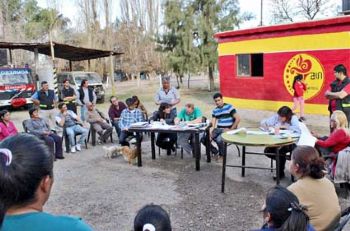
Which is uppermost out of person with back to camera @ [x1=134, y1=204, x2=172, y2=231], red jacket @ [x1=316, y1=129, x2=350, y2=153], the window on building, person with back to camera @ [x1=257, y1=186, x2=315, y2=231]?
the window on building

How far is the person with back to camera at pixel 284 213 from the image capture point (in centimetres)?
201

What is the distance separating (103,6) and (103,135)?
23468mm

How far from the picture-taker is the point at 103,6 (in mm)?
30016

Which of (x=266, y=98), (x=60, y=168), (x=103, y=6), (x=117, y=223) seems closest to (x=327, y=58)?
(x=266, y=98)

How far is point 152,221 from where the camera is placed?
5.99 feet

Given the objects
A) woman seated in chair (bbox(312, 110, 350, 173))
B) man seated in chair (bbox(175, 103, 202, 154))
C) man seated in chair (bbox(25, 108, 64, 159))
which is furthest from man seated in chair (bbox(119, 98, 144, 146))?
woman seated in chair (bbox(312, 110, 350, 173))

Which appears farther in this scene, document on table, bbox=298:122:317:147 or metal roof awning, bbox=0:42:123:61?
metal roof awning, bbox=0:42:123:61

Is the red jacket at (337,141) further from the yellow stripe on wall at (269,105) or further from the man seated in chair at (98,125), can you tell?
the yellow stripe on wall at (269,105)

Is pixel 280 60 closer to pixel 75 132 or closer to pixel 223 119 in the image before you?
pixel 223 119

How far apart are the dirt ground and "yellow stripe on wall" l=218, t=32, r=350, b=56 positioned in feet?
17.2

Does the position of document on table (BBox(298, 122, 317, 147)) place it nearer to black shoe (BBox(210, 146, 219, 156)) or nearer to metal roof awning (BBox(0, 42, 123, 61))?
black shoe (BBox(210, 146, 219, 156))

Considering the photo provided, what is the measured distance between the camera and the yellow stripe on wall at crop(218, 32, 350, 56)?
1057 cm

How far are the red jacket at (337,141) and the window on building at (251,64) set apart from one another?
8.49 m

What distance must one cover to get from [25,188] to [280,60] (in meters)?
11.6
